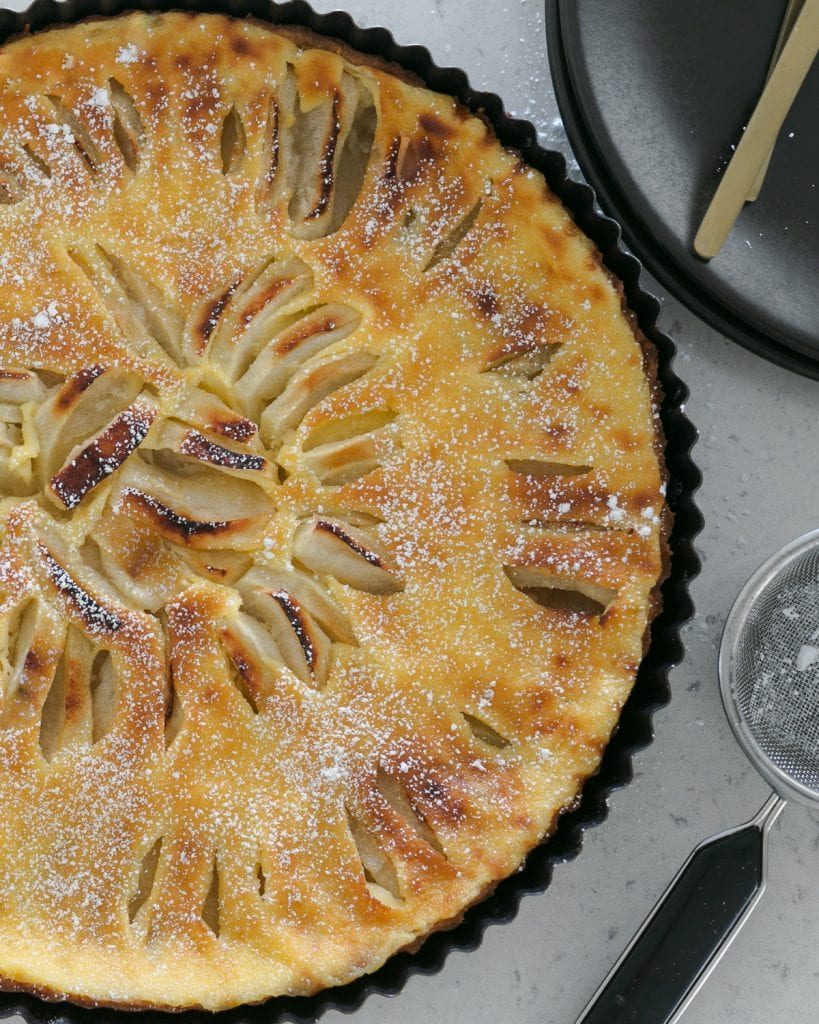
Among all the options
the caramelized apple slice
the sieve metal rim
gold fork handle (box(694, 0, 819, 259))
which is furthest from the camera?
the sieve metal rim

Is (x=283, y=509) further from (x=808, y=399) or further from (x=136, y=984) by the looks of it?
(x=808, y=399)

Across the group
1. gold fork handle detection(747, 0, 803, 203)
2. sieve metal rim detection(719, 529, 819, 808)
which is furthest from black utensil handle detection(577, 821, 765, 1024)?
gold fork handle detection(747, 0, 803, 203)

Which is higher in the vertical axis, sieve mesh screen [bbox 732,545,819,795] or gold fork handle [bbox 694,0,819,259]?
gold fork handle [bbox 694,0,819,259]

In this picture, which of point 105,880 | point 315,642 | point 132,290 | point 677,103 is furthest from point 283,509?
point 677,103

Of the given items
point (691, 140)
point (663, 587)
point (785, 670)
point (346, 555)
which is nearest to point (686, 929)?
point (785, 670)

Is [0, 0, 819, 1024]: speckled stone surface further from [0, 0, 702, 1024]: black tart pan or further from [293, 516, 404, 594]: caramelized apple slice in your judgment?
[293, 516, 404, 594]: caramelized apple slice

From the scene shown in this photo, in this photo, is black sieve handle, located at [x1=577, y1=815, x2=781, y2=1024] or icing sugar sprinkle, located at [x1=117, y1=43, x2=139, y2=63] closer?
icing sugar sprinkle, located at [x1=117, y1=43, x2=139, y2=63]
